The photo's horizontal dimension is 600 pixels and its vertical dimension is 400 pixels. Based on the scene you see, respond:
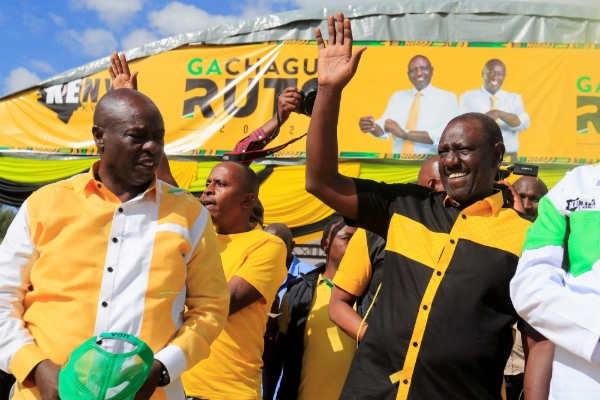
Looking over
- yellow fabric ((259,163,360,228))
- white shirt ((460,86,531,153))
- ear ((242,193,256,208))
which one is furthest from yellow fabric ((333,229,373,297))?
white shirt ((460,86,531,153))

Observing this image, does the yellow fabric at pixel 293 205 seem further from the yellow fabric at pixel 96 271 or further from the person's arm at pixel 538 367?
the yellow fabric at pixel 96 271

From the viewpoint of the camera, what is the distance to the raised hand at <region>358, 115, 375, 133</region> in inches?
340

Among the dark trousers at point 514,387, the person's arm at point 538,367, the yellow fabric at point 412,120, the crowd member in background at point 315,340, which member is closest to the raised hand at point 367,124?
the yellow fabric at point 412,120

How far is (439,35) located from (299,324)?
7045mm

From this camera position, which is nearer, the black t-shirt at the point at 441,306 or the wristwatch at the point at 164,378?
the wristwatch at the point at 164,378

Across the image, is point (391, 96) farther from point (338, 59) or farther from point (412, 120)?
point (338, 59)

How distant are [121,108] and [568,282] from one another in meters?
1.43

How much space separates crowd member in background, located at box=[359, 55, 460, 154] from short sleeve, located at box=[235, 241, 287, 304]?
5943mm

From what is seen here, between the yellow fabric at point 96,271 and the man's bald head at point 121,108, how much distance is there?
0.21 m

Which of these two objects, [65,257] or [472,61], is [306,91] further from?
[472,61]

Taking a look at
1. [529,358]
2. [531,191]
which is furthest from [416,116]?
[529,358]

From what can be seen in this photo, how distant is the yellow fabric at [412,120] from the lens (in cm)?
852

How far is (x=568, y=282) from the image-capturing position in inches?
66.6

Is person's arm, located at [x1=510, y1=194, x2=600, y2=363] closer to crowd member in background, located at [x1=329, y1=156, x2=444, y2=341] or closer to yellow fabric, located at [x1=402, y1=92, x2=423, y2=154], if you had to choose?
crowd member in background, located at [x1=329, y1=156, x2=444, y2=341]
